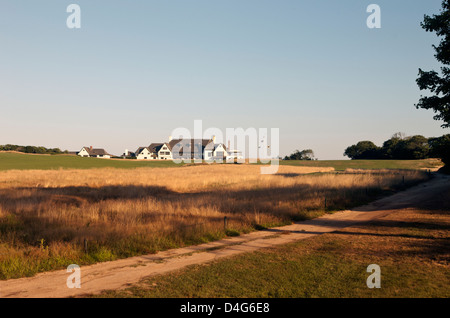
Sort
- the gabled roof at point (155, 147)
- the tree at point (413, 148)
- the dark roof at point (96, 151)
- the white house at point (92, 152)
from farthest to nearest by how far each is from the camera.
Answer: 1. the dark roof at point (96, 151)
2. the white house at point (92, 152)
3. the gabled roof at point (155, 147)
4. the tree at point (413, 148)

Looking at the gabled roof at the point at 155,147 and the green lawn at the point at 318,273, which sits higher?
the gabled roof at the point at 155,147

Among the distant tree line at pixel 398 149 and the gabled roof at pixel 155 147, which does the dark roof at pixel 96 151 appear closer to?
the gabled roof at pixel 155 147

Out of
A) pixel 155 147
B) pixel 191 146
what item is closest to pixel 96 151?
pixel 155 147

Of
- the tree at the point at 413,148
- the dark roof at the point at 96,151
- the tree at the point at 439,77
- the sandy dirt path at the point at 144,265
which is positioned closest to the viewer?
the sandy dirt path at the point at 144,265

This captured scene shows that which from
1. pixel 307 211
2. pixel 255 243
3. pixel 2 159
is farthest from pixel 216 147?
pixel 255 243

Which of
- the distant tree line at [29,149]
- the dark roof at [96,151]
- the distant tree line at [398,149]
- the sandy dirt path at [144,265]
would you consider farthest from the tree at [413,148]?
the dark roof at [96,151]

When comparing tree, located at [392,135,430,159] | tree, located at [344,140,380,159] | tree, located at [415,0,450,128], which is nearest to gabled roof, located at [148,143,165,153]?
tree, located at [344,140,380,159]

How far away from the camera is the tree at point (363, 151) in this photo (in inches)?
4916

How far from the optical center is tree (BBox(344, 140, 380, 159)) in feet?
410

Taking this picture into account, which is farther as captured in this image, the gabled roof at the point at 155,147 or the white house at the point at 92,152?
the white house at the point at 92,152
